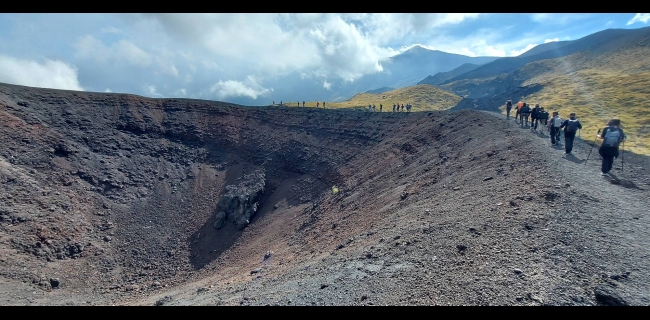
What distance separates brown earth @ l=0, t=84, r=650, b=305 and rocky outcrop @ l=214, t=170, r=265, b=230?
2.32 ft

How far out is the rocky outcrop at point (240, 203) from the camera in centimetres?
2667

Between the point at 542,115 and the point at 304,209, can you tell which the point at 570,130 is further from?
the point at 304,209

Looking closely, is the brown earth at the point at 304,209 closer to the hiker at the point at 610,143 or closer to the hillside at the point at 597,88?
the hiker at the point at 610,143

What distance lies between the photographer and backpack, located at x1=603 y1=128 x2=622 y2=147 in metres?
13.3

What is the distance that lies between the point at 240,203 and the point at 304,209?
5596mm

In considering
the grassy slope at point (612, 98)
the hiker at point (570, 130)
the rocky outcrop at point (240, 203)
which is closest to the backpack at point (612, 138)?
the hiker at point (570, 130)

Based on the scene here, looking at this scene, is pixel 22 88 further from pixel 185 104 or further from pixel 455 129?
pixel 455 129

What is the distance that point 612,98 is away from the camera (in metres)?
50.8

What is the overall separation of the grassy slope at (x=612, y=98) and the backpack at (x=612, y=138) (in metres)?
10.3

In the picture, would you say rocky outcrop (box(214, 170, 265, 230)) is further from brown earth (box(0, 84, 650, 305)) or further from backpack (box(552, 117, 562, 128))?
backpack (box(552, 117, 562, 128))

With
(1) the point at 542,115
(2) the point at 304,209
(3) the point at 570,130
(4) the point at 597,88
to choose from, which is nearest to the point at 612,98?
(4) the point at 597,88

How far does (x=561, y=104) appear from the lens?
5738 cm

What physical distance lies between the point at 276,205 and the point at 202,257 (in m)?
6.96
